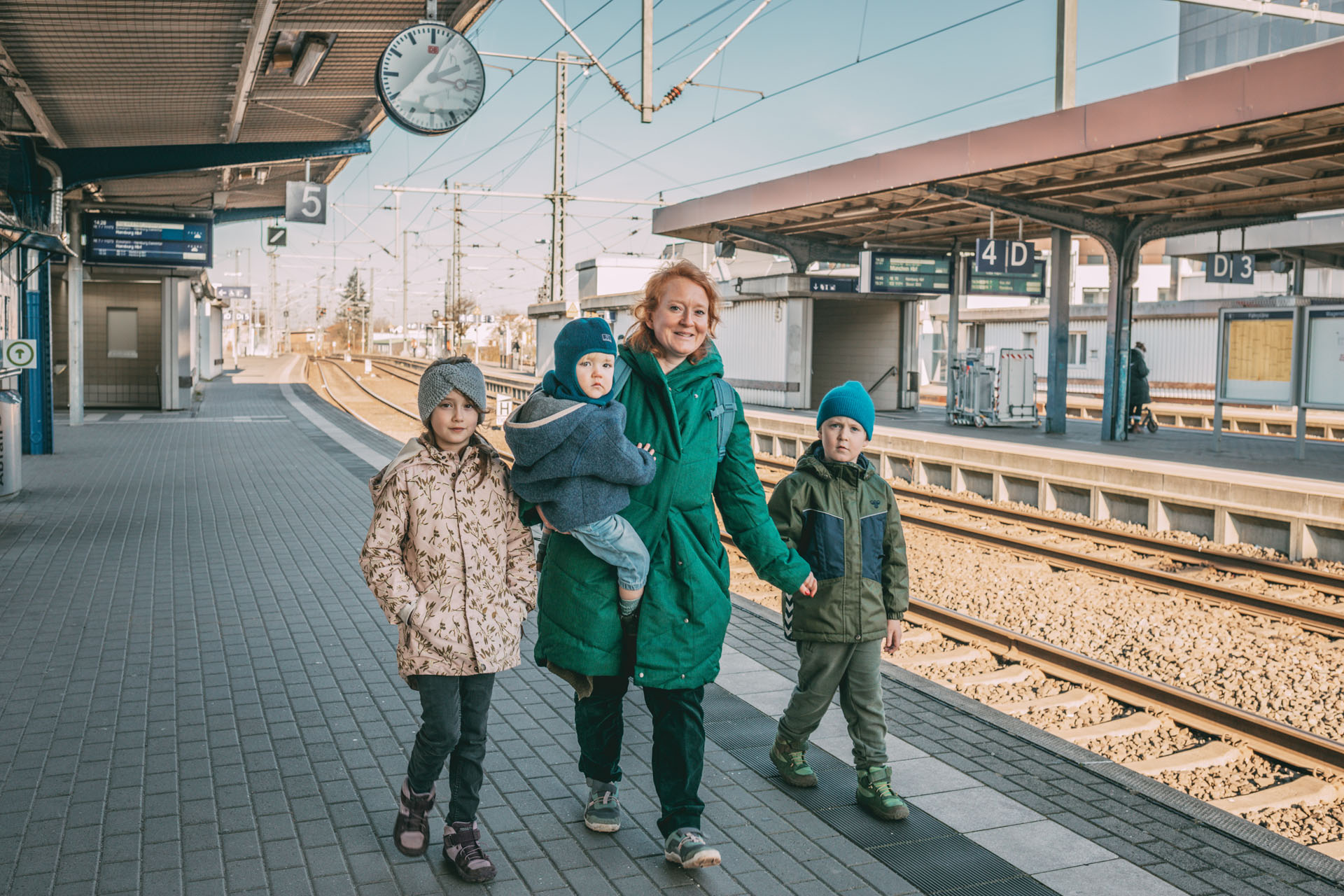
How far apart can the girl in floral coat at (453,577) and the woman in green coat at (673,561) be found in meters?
0.14

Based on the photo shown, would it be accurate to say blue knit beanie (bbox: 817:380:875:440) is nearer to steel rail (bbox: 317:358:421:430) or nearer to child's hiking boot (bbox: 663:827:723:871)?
child's hiking boot (bbox: 663:827:723:871)

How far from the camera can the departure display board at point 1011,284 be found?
2195 cm

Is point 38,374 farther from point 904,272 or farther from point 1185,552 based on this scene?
point 904,272

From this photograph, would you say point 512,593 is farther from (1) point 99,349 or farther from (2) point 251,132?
(1) point 99,349

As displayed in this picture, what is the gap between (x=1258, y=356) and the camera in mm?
16438

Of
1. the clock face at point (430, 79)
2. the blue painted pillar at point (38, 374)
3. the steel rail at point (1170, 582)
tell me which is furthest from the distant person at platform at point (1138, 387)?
the blue painted pillar at point (38, 374)

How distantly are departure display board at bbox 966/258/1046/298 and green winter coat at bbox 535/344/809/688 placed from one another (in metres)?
19.3

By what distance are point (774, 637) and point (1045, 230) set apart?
19743mm

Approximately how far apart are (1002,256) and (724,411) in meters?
18.4

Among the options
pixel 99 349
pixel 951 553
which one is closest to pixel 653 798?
pixel 951 553

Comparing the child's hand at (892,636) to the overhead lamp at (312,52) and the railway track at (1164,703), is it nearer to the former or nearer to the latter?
the railway track at (1164,703)

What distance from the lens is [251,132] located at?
15953 millimetres

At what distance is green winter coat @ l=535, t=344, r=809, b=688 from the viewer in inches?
137

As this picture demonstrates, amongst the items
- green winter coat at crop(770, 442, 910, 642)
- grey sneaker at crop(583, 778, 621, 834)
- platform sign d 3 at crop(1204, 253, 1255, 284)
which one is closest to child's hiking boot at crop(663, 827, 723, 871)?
grey sneaker at crop(583, 778, 621, 834)
